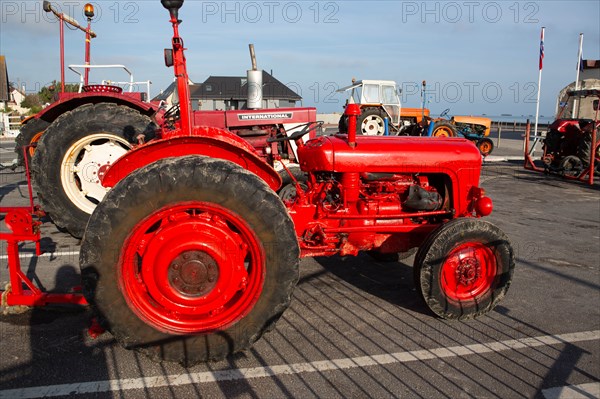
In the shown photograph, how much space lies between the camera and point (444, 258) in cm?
355

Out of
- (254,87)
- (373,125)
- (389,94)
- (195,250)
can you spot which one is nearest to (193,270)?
(195,250)

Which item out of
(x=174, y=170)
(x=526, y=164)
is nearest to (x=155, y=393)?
(x=174, y=170)

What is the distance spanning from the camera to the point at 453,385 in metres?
2.75

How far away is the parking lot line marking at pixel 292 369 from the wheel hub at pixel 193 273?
51 cm

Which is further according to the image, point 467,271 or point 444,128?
point 444,128

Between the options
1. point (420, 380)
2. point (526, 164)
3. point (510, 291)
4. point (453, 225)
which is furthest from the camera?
point (526, 164)

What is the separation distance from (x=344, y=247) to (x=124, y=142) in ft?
10.7

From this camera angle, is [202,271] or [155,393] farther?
[202,271]

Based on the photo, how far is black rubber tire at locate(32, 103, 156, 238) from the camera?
5395 millimetres

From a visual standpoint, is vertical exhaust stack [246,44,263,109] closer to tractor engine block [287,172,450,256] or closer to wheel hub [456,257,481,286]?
tractor engine block [287,172,450,256]

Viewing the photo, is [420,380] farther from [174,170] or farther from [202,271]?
[174,170]

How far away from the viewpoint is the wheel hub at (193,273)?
292 cm

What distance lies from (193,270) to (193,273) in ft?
0.07

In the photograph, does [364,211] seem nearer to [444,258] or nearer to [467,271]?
[444,258]
